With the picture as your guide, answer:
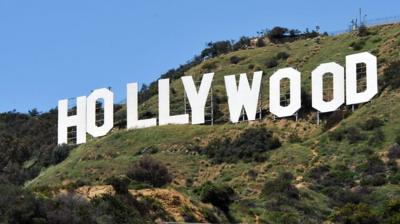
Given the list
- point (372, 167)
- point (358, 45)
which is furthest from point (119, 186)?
point (358, 45)

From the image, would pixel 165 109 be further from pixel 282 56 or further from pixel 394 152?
pixel 394 152

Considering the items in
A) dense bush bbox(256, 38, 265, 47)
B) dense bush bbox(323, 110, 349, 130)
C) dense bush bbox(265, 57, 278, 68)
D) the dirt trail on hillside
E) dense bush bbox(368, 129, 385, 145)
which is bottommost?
the dirt trail on hillside

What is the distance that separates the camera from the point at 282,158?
228 feet

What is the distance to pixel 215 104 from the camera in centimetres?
8400

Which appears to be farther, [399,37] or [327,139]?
[399,37]

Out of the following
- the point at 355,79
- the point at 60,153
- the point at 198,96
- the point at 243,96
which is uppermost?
the point at 355,79

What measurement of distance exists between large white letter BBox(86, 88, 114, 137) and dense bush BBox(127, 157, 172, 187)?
71.5 ft

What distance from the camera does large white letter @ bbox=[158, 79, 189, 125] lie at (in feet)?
262

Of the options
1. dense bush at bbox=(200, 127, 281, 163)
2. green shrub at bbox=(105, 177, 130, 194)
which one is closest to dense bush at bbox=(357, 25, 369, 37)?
dense bush at bbox=(200, 127, 281, 163)

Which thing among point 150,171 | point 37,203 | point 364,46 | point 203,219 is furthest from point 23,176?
point 37,203

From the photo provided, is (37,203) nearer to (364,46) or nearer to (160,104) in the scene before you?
(160,104)

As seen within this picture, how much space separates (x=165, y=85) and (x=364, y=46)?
18559 mm

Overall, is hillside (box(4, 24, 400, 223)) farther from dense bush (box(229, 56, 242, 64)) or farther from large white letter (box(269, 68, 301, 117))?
dense bush (box(229, 56, 242, 64))

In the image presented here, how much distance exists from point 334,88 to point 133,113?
18.3 metres
